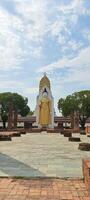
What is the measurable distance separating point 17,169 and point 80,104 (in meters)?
60.7

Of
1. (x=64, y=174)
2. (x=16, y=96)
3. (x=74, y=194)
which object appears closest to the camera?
(x=74, y=194)

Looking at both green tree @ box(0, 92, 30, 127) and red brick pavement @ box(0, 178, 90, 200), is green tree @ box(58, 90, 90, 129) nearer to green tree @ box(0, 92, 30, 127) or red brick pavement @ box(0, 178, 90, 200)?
green tree @ box(0, 92, 30, 127)

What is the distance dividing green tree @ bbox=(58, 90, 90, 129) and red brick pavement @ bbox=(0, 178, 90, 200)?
6048cm

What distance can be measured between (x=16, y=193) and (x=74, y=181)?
5.20 feet

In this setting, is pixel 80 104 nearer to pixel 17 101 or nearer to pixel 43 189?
pixel 17 101

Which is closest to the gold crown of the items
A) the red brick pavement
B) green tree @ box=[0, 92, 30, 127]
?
green tree @ box=[0, 92, 30, 127]

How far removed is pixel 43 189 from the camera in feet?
21.3

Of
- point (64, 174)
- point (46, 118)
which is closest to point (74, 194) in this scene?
point (64, 174)

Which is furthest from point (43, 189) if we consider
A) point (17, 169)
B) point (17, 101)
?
point (17, 101)

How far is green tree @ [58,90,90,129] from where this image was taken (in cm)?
6812

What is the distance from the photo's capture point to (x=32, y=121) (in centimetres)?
7081

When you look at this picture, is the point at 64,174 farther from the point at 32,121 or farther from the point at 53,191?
the point at 32,121

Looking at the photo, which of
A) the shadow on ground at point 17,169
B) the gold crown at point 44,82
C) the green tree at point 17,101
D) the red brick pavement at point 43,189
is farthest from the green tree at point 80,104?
the red brick pavement at point 43,189

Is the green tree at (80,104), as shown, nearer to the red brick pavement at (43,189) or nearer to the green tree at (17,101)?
the green tree at (17,101)
